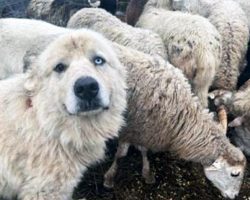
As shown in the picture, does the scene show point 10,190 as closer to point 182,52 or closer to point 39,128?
point 39,128

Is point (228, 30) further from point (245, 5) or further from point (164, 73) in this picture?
point (164, 73)

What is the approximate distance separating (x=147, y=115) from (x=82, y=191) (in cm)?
114

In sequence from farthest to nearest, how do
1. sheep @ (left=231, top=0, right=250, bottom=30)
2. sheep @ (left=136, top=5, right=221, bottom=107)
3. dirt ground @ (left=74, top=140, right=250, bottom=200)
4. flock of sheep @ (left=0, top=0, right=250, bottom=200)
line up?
sheep @ (left=231, top=0, right=250, bottom=30) < sheep @ (left=136, top=5, right=221, bottom=107) < dirt ground @ (left=74, top=140, right=250, bottom=200) < flock of sheep @ (left=0, top=0, right=250, bottom=200)

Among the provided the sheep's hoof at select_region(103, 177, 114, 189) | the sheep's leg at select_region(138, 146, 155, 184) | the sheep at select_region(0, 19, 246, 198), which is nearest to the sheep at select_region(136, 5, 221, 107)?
the sheep at select_region(0, 19, 246, 198)

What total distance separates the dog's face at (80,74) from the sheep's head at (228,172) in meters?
1.53

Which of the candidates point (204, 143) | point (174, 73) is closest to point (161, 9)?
point (174, 73)

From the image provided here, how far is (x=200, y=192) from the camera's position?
5.46 meters

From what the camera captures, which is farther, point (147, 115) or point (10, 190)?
point (147, 115)

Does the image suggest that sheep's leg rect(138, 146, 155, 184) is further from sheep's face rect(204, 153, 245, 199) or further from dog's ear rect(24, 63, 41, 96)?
dog's ear rect(24, 63, 41, 96)

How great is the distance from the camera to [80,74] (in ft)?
11.4

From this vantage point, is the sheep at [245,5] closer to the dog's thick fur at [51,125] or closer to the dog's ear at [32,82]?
the dog's thick fur at [51,125]

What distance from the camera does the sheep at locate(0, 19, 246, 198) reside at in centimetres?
493

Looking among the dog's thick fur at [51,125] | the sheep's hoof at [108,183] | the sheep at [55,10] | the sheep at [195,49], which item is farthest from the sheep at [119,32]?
the dog's thick fur at [51,125]

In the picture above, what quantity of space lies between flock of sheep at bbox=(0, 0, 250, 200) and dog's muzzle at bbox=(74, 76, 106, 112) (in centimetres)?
4
